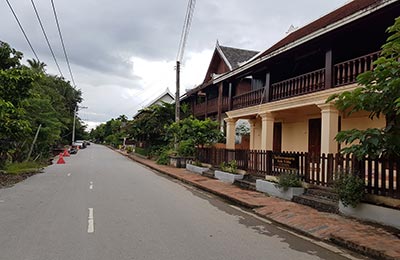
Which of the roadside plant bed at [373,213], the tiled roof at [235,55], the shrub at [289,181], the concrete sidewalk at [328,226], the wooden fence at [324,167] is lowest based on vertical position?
the concrete sidewalk at [328,226]

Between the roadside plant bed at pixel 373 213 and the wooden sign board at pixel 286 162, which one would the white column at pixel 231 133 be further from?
the roadside plant bed at pixel 373 213

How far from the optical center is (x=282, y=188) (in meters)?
11.1

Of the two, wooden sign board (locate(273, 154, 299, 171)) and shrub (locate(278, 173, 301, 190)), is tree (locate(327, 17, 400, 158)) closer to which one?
shrub (locate(278, 173, 301, 190))

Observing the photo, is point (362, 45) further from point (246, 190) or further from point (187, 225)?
point (187, 225)

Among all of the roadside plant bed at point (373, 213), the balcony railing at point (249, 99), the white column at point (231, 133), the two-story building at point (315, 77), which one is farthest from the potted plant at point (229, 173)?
the roadside plant bed at point (373, 213)

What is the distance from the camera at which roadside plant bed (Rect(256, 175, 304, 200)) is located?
34.9ft

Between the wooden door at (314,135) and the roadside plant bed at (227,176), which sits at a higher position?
the wooden door at (314,135)

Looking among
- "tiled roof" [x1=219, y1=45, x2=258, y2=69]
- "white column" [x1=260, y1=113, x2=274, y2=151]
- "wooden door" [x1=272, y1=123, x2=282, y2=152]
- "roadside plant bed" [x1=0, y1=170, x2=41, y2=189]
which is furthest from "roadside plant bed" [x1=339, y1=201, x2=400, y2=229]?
"tiled roof" [x1=219, y1=45, x2=258, y2=69]

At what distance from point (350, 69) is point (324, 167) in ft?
12.0

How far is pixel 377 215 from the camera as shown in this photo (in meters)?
7.68

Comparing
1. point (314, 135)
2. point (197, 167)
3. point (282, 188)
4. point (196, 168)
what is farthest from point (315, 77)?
point (196, 168)

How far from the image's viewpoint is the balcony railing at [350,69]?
10773 mm

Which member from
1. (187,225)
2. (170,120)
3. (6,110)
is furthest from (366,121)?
(170,120)

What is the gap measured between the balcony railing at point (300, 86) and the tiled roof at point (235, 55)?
1205cm
